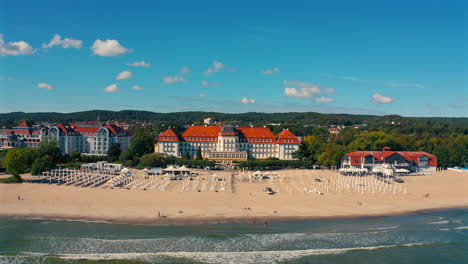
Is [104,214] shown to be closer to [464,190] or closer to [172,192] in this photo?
[172,192]

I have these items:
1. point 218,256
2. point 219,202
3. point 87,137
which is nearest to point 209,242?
point 218,256

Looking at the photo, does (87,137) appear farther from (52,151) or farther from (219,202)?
(219,202)

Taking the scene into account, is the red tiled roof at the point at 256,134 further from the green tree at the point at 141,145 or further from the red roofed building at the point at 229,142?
the green tree at the point at 141,145

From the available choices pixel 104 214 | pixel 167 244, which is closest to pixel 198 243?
pixel 167 244

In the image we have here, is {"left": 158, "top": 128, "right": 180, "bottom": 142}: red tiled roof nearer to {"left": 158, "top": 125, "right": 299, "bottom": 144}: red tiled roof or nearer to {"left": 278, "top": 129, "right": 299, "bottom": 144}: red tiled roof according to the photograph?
{"left": 158, "top": 125, "right": 299, "bottom": 144}: red tiled roof

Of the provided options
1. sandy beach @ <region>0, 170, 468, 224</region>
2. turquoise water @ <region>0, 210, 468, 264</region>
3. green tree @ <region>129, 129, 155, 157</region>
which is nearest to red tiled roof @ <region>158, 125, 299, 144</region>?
green tree @ <region>129, 129, 155, 157</region>

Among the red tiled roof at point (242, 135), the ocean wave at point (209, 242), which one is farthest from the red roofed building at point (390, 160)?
the ocean wave at point (209, 242)
